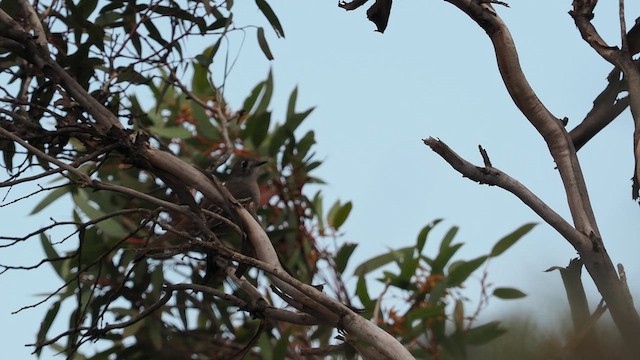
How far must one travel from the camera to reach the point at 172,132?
13.8 feet

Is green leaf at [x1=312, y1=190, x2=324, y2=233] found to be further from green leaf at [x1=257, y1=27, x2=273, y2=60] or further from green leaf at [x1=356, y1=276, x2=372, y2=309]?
green leaf at [x1=257, y1=27, x2=273, y2=60]

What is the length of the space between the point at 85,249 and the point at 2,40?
178cm

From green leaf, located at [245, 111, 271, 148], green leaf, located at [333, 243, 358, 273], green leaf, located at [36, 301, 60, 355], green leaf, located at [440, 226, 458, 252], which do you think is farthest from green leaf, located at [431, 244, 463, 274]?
green leaf, located at [36, 301, 60, 355]

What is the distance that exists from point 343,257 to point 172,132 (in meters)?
0.97

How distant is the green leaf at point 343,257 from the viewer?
4031 millimetres

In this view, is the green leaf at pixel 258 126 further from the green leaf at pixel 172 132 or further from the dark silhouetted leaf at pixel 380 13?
the dark silhouetted leaf at pixel 380 13

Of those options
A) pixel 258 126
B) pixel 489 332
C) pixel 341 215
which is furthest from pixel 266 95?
pixel 489 332

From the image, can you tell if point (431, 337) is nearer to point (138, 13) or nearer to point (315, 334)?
point (315, 334)

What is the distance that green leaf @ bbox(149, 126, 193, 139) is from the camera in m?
4.16

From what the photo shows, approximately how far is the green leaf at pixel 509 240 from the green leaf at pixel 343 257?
61 cm

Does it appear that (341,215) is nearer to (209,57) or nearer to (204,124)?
(204,124)

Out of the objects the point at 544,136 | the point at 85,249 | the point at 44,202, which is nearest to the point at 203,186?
the point at 544,136

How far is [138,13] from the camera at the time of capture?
330 cm

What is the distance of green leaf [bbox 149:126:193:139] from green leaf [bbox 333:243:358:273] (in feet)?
2.93
